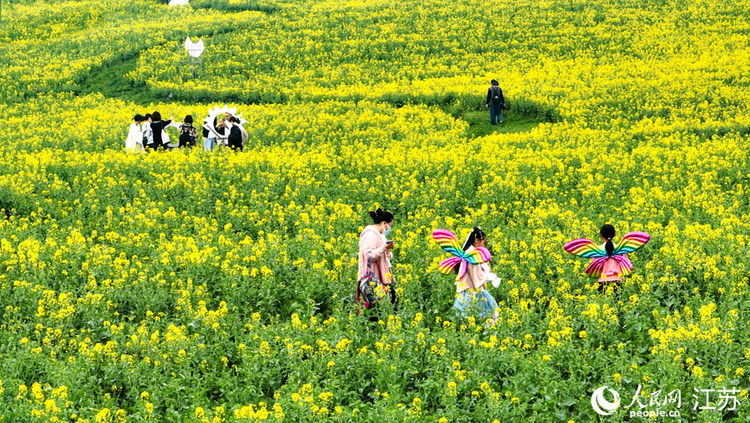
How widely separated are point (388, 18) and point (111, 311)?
41.3m

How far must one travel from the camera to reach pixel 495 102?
85.1 ft

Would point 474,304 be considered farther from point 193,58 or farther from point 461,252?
point 193,58

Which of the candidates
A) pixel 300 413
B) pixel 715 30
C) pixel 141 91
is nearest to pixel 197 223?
pixel 300 413

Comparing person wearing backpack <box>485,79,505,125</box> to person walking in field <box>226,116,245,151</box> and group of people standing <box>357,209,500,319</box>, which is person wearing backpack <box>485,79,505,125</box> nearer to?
person walking in field <box>226,116,245,151</box>

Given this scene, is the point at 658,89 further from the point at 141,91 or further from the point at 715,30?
the point at 141,91

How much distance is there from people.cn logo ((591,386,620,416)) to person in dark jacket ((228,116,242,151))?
14425 millimetres

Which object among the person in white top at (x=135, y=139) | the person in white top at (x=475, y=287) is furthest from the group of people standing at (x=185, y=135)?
the person in white top at (x=475, y=287)

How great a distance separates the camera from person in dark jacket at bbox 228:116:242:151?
20.2 m

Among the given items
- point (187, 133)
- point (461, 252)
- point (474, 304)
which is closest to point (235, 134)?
point (187, 133)

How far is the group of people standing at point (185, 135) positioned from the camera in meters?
20.4

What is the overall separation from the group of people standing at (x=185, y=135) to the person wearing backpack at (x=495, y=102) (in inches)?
375

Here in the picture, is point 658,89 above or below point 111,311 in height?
above

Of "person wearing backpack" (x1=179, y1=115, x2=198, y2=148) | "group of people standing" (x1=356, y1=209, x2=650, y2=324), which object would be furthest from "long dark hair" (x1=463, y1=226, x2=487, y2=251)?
"person wearing backpack" (x1=179, y1=115, x2=198, y2=148)

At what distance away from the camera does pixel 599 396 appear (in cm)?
789
